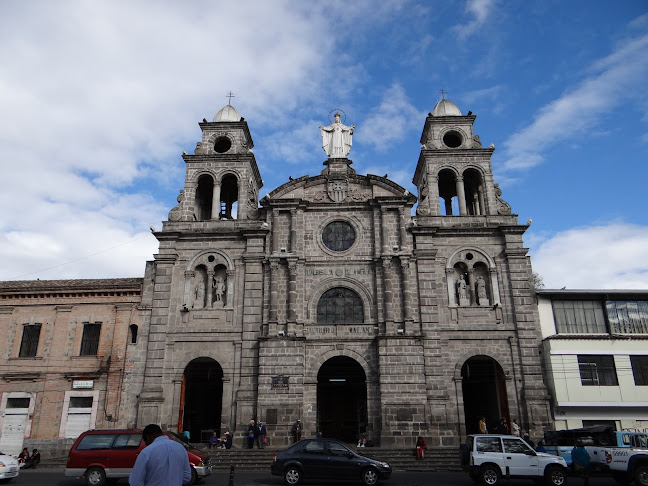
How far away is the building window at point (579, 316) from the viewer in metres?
28.7

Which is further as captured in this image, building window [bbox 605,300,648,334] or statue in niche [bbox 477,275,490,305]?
statue in niche [bbox 477,275,490,305]

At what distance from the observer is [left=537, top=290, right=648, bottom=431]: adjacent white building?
26.6 metres

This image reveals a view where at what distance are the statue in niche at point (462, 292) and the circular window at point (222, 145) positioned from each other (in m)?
17.3

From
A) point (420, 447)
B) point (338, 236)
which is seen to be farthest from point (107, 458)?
point (338, 236)

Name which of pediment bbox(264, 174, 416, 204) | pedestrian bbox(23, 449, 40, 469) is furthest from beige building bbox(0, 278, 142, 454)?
pediment bbox(264, 174, 416, 204)

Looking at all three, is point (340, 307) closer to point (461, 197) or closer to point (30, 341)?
point (461, 197)

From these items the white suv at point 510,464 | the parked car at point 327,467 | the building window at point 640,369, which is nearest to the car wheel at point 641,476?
the white suv at point 510,464

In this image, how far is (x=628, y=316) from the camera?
28.9 meters

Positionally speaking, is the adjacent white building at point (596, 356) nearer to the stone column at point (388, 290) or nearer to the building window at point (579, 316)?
the building window at point (579, 316)

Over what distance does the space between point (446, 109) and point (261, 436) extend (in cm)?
2363

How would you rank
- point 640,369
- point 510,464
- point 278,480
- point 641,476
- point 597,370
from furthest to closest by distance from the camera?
point 640,369 < point 597,370 < point 278,480 < point 510,464 < point 641,476

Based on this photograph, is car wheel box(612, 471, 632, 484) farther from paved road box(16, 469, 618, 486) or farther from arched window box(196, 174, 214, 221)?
arched window box(196, 174, 214, 221)

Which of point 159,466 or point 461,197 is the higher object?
point 461,197

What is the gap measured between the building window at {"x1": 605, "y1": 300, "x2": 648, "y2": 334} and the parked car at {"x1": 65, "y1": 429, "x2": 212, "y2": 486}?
23.4m
